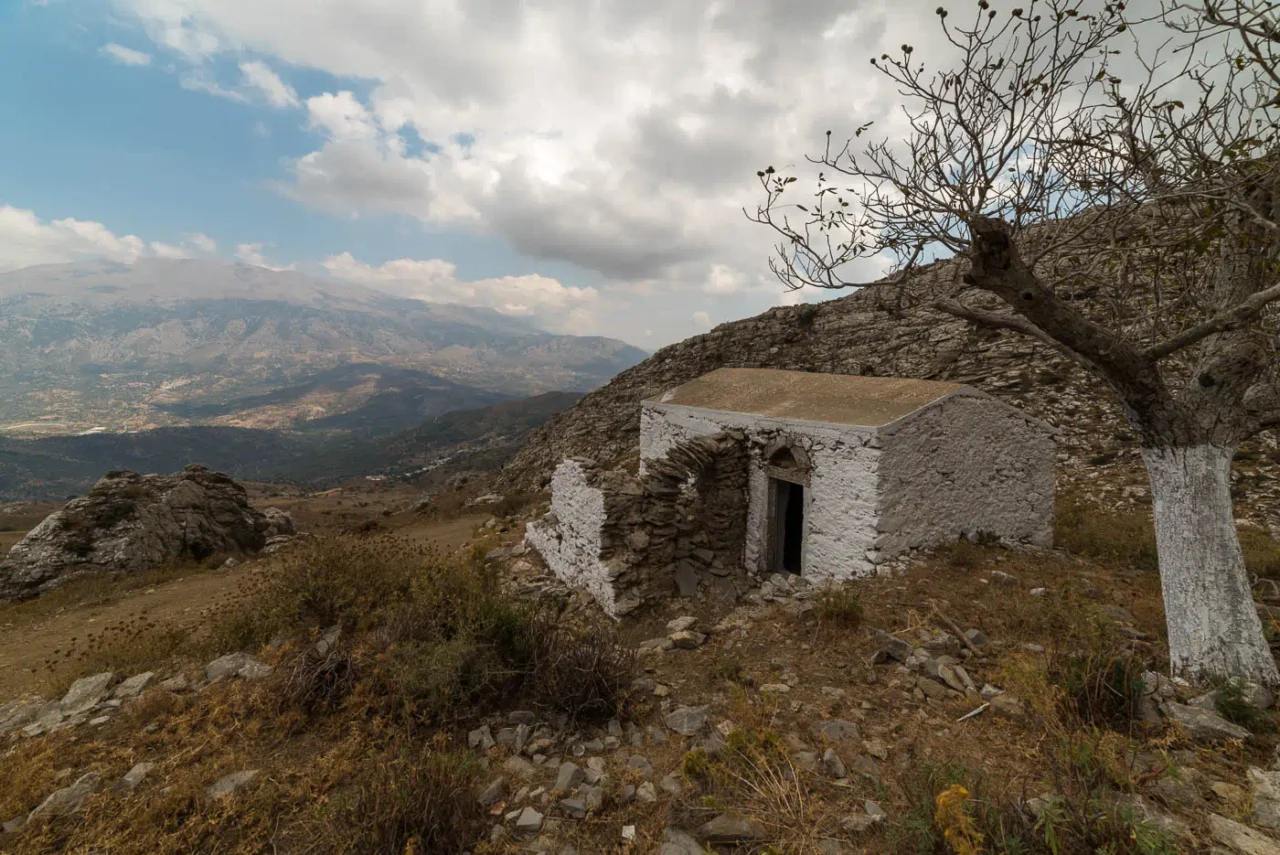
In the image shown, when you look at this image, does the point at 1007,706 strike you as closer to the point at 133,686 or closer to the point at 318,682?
the point at 318,682

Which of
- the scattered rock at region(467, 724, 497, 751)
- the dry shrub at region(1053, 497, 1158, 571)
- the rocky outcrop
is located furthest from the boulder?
the dry shrub at region(1053, 497, 1158, 571)

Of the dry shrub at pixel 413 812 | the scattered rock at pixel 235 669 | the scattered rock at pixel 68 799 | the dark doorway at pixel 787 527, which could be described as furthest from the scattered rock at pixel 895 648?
the scattered rock at pixel 68 799

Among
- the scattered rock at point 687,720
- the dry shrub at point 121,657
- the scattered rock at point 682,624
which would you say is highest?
A: the scattered rock at point 687,720

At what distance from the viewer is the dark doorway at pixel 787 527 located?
31.6ft

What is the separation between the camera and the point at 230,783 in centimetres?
395

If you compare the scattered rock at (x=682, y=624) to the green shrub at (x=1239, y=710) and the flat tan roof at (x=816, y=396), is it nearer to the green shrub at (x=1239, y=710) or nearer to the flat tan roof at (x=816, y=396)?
the flat tan roof at (x=816, y=396)

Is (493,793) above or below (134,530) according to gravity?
above

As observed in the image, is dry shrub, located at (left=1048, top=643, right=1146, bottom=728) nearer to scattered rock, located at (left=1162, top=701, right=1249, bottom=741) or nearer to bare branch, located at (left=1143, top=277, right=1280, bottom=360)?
scattered rock, located at (left=1162, top=701, right=1249, bottom=741)

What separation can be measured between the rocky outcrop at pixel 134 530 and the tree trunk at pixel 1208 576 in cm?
2037

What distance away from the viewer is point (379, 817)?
3.24 m

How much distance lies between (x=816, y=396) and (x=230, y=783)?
9.92 m

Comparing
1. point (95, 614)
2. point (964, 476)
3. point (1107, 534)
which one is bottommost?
point (95, 614)

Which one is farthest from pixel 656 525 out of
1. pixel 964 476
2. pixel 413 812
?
pixel 413 812

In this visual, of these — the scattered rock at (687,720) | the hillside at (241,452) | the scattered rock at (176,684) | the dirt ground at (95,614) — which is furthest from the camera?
the hillside at (241,452)
